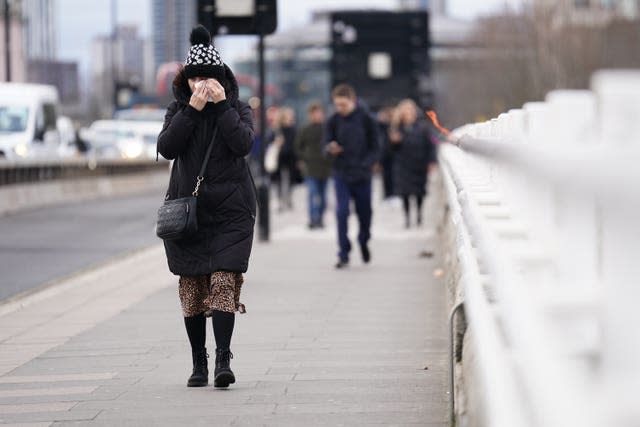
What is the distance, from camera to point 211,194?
816cm

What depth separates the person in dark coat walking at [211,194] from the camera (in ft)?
26.5

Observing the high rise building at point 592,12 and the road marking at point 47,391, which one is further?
the high rise building at point 592,12

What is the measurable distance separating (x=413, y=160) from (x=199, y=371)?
51.5ft

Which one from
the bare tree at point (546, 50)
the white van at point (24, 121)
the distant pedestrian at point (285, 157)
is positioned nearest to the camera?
the distant pedestrian at point (285, 157)

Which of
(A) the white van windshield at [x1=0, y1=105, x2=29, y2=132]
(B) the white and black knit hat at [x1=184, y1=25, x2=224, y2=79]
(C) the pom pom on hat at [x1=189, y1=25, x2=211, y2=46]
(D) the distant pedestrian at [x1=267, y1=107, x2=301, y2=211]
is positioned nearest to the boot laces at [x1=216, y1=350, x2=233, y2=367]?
(B) the white and black knit hat at [x1=184, y1=25, x2=224, y2=79]

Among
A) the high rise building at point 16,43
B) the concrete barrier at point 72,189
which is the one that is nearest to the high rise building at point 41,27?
the high rise building at point 16,43

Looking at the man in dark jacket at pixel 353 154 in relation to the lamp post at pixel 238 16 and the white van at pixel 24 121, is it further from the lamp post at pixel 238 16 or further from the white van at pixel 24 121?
the white van at pixel 24 121

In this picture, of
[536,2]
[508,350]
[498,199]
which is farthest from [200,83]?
[536,2]

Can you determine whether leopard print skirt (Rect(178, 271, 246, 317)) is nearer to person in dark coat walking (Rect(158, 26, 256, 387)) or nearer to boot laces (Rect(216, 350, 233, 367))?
person in dark coat walking (Rect(158, 26, 256, 387))

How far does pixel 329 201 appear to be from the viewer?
120 ft

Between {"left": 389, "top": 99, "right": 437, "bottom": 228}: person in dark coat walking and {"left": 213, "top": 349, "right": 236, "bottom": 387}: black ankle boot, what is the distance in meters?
15.7

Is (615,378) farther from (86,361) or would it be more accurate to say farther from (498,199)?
(86,361)

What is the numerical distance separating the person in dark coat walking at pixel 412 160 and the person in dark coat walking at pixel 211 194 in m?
15.4

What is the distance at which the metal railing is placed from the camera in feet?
94.2
